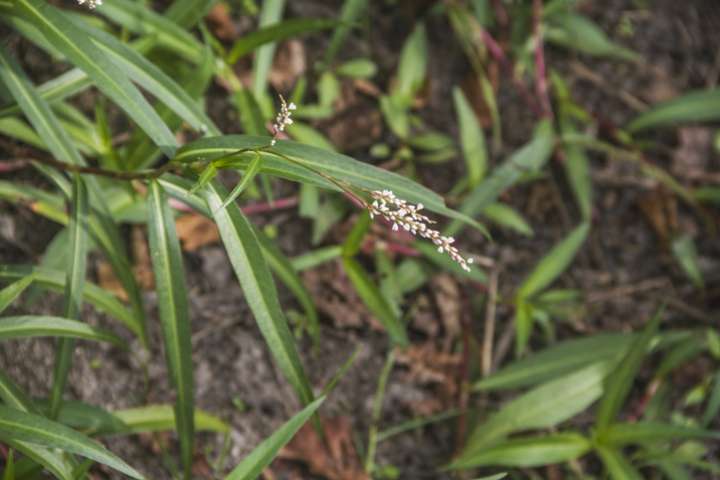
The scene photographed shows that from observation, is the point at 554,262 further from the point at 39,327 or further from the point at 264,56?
the point at 39,327

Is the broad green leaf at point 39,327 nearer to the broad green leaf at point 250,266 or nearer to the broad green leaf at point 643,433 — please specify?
the broad green leaf at point 250,266

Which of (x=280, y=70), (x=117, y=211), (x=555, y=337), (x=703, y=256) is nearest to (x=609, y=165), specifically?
(x=703, y=256)

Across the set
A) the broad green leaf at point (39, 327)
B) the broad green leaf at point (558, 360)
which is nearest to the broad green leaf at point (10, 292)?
the broad green leaf at point (39, 327)

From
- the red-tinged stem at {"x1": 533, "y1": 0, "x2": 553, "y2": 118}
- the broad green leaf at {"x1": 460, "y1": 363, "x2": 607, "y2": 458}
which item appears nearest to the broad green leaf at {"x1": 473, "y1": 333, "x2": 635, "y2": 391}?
the broad green leaf at {"x1": 460, "y1": 363, "x2": 607, "y2": 458}

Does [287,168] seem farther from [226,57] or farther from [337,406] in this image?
[337,406]

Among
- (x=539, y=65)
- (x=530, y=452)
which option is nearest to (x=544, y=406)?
(x=530, y=452)

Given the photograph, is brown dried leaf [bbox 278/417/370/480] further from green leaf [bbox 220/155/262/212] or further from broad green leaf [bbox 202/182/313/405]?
green leaf [bbox 220/155/262/212]

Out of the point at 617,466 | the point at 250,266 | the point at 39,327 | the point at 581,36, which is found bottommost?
the point at 617,466
